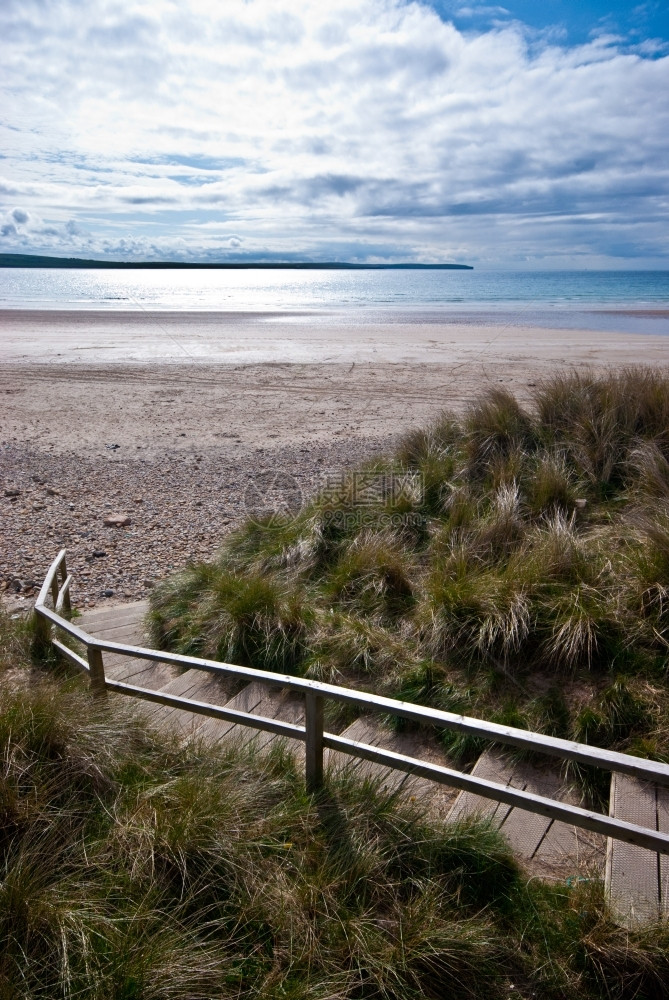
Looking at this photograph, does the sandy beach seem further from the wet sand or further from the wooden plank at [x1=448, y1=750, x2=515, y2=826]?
the wooden plank at [x1=448, y1=750, x2=515, y2=826]

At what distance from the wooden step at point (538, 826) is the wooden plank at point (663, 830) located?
0.25 metres

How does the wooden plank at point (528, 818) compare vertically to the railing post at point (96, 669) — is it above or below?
below

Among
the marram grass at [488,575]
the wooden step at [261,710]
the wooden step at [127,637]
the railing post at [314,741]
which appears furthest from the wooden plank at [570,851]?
the wooden step at [127,637]

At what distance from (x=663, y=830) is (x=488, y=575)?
2.29 meters

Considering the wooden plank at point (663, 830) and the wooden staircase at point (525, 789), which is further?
the wooden staircase at point (525, 789)

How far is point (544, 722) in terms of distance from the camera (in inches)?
156

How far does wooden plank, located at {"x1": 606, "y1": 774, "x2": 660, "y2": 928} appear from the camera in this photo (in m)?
2.63

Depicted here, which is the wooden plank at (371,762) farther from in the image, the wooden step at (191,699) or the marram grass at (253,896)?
the wooden step at (191,699)

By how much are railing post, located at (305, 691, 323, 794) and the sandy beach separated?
14.1ft

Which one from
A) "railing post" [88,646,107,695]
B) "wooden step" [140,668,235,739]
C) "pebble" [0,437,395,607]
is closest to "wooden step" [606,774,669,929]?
"wooden step" [140,668,235,739]

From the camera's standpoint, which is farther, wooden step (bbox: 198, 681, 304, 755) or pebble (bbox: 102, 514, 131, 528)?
pebble (bbox: 102, 514, 131, 528)

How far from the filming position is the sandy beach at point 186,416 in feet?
27.4

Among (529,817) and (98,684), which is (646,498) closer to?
(529,817)

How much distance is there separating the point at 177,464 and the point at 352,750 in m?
8.69
